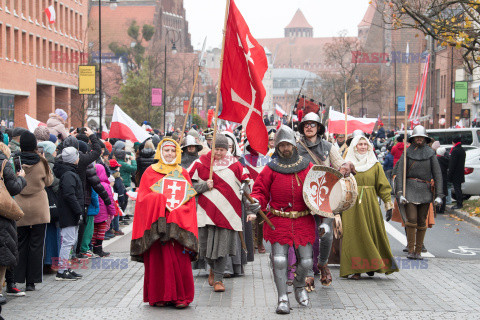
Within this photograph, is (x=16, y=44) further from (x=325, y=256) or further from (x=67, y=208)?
(x=325, y=256)

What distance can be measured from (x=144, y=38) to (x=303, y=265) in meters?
102

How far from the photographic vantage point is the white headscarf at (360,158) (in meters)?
10.7

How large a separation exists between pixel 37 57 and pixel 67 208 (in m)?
43.8

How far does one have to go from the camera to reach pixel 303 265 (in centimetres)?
845

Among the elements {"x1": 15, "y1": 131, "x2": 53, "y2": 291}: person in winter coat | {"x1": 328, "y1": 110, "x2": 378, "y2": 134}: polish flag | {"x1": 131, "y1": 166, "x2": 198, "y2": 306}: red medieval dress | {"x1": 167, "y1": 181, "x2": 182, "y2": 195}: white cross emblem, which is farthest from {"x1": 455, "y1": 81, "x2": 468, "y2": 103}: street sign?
{"x1": 131, "y1": 166, "x2": 198, "y2": 306}: red medieval dress

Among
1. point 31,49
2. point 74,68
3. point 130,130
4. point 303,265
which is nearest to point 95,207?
point 303,265

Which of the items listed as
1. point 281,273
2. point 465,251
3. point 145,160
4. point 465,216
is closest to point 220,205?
point 281,273

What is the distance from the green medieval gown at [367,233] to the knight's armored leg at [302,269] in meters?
1.88

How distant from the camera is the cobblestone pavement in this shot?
8.30m

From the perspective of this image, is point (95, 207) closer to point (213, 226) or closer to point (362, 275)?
point (213, 226)

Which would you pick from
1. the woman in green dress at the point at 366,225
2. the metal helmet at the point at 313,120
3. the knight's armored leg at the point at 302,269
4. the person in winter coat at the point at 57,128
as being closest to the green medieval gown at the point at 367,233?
the woman in green dress at the point at 366,225

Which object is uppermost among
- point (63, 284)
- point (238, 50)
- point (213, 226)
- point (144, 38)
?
point (144, 38)

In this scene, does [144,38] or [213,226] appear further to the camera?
[144,38]

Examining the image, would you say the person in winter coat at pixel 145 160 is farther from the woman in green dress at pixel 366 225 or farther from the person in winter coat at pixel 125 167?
the woman in green dress at pixel 366 225
